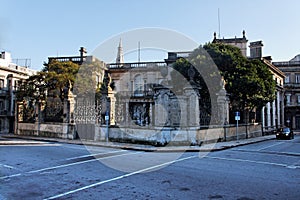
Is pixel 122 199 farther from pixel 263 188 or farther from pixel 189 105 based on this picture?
pixel 189 105

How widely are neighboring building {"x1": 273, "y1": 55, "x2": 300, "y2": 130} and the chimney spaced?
46.4ft

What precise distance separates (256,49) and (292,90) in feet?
56.1

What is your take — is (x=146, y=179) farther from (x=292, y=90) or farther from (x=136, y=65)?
(x=292, y=90)

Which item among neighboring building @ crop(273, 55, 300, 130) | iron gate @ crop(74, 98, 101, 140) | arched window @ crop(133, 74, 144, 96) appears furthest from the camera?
neighboring building @ crop(273, 55, 300, 130)

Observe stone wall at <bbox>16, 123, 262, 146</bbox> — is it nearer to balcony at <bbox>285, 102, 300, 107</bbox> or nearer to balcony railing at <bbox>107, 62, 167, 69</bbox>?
balcony railing at <bbox>107, 62, 167, 69</bbox>

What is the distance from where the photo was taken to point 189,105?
57.8ft

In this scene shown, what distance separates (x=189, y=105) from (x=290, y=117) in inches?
1758

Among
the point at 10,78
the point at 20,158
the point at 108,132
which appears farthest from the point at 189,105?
the point at 10,78

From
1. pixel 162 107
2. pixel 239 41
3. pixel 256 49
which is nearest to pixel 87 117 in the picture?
pixel 162 107

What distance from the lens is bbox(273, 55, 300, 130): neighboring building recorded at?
52.8 meters

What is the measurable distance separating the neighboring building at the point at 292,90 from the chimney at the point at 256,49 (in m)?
14.1

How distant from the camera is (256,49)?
41781 millimetres

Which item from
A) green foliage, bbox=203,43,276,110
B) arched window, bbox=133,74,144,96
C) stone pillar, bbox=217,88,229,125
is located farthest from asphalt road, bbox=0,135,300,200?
arched window, bbox=133,74,144,96

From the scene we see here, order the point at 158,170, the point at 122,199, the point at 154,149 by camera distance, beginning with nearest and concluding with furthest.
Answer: the point at 122,199
the point at 158,170
the point at 154,149
